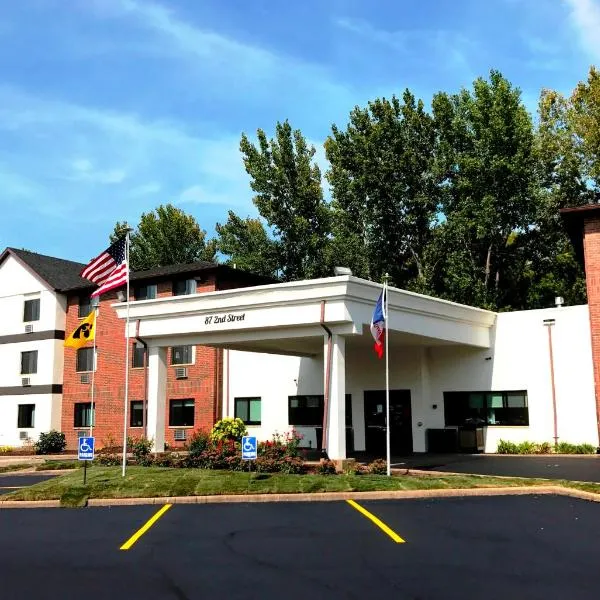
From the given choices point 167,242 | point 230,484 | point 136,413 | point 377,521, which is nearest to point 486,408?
point 230,484

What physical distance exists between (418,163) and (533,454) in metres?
20.5

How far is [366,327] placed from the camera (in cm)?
2055

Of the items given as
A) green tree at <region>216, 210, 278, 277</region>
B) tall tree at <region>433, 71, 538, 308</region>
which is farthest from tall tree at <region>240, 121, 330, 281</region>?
tall tree at <region>433, 71, 538, 308</region>

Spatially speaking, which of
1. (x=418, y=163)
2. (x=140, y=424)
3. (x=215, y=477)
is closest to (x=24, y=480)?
(x=215, y=477)

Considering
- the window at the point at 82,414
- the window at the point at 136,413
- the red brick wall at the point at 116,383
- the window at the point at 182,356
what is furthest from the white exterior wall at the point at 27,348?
the window at the point at 182,356

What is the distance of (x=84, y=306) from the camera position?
129 ft

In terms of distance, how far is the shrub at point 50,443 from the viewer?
117 feet

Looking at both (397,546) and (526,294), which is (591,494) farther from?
(526,294)

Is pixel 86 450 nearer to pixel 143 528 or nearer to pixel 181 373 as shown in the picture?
pixel 143 528

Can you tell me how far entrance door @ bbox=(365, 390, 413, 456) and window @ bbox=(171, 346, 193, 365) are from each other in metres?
10.1

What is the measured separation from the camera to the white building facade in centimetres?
1988

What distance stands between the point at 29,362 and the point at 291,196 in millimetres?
19594

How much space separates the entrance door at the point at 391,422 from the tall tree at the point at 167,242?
1371 inches

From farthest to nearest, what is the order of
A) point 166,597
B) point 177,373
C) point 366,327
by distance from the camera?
point 177,373 < point 366,327 < point 166,597
